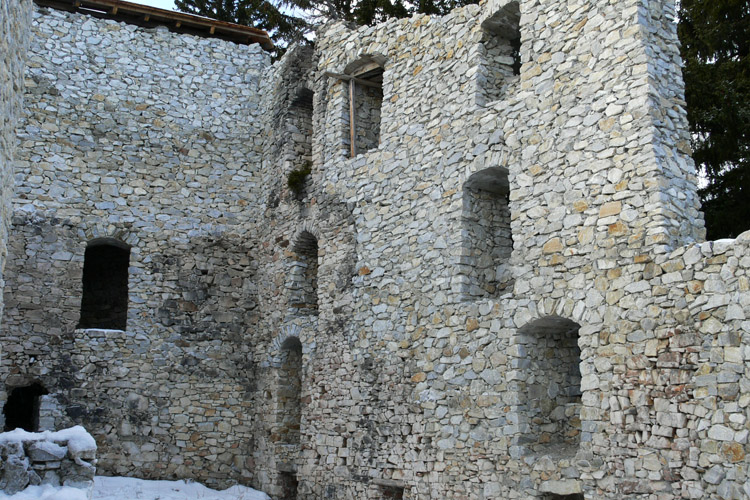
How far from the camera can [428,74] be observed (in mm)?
12281

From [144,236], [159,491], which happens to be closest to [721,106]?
[144,236]

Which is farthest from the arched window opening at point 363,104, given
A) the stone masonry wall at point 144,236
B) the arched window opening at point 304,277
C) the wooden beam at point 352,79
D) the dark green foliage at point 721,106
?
the dark green foliage at point 721,106

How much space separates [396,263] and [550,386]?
10.3 feet

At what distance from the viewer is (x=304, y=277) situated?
47.8ft

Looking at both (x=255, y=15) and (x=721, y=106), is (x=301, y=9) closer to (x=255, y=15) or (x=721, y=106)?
(x=255, y=15)

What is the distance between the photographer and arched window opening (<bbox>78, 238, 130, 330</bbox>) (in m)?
16.3

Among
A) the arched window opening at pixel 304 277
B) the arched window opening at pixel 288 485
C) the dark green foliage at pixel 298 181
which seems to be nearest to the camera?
the arched window opening at pixel 288 485

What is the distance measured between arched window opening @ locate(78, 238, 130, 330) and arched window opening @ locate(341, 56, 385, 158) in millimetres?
5552

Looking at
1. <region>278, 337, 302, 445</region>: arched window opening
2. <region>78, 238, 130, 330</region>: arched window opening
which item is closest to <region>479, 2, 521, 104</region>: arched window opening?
<region>278, 337, 302, 445</region>: arched window opening

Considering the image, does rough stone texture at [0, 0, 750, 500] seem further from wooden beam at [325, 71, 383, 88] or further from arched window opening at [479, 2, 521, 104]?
wooden beam at [325, 71, 383, 88]

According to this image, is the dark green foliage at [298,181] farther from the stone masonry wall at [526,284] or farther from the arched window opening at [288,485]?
the arched window opening at [288,485]

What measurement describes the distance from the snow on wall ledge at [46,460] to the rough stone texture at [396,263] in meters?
4.96

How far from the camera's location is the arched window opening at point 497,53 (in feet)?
37.5

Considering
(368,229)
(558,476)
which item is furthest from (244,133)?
(558,476)
